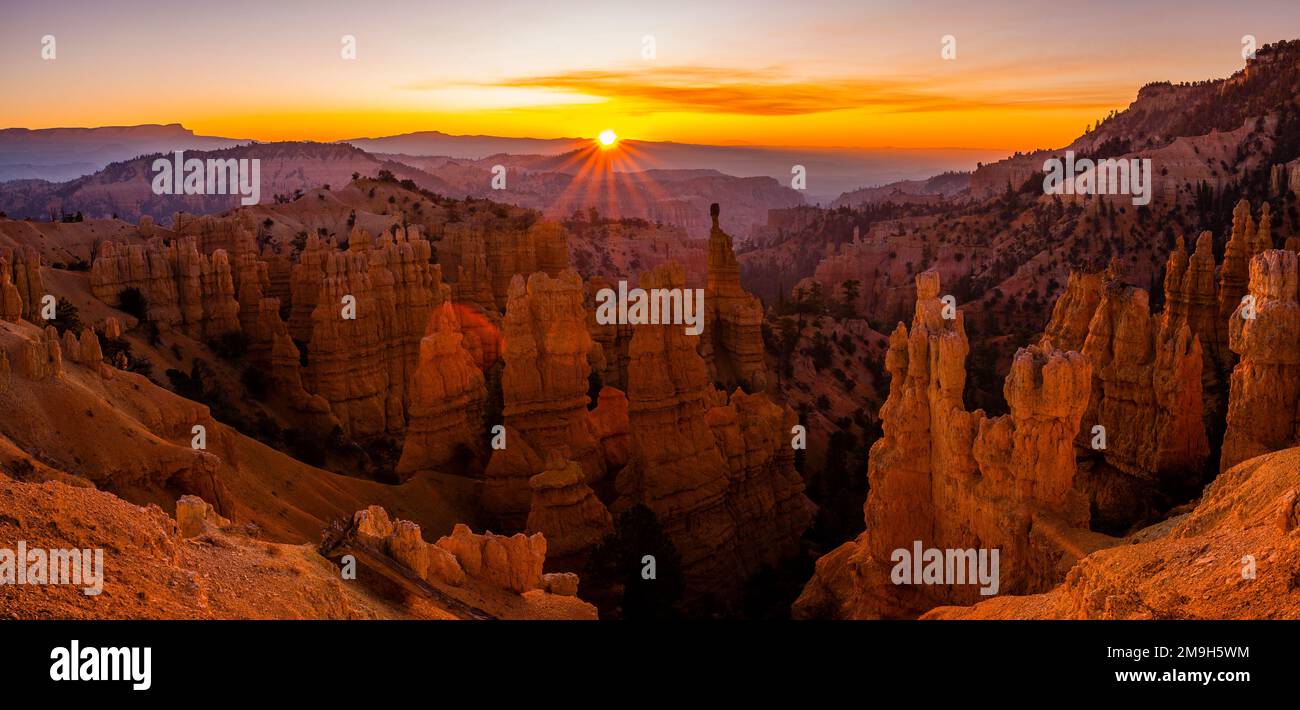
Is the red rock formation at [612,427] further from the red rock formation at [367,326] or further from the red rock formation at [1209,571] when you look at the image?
the red rock formation at [1209,571]

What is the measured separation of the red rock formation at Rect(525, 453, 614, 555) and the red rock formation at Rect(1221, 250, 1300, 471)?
13.8m

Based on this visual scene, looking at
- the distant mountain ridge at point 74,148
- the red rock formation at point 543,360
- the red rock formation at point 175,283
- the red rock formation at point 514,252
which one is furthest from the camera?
the distant mountain ridge at point 74,148

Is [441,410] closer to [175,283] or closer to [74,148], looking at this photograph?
[175,283]

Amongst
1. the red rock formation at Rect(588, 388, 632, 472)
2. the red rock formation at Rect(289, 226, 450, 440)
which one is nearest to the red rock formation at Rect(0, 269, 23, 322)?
the red rock formation at Rect(289, 226, 450, 440)

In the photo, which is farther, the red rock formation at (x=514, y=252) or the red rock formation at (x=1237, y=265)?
the red rock formation at (x=514, y=252)

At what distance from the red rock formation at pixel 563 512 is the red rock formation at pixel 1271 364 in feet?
45.3

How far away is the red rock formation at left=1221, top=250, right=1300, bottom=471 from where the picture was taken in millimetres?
16078

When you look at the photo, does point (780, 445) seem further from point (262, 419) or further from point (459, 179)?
point (459, 179)

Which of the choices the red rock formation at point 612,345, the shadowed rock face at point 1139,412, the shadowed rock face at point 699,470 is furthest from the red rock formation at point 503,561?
the red rock formation at point 612,345

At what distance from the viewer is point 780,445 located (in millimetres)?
32188

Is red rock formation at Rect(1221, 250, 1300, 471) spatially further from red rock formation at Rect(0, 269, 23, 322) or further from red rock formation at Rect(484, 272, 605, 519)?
red rock formation at Rect(0, 269, 23, 322)

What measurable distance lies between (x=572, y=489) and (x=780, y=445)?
1013 centimetres

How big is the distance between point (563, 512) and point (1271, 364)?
14.9 meters

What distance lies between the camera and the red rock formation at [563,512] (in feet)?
77.5
